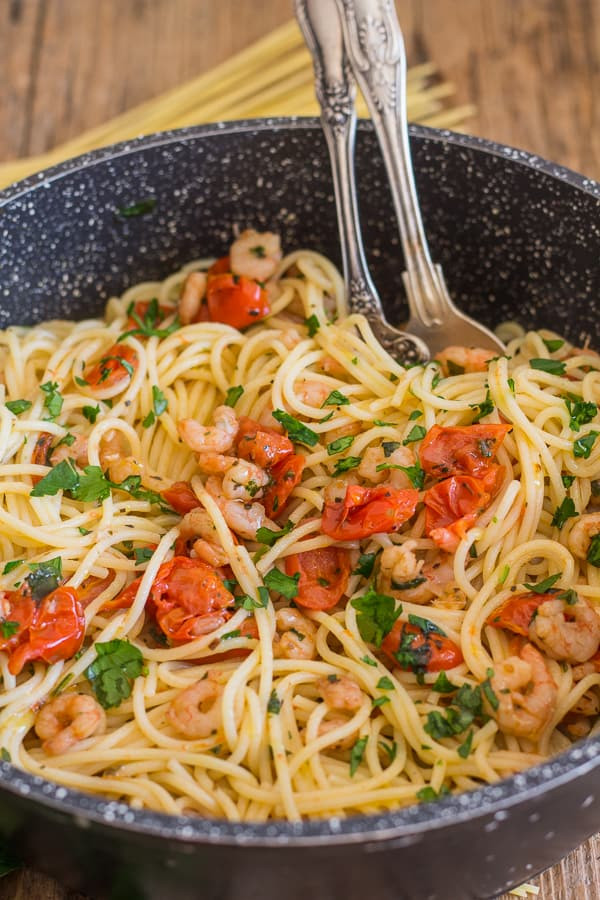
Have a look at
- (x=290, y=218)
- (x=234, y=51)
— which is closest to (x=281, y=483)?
(x=290, y=218)

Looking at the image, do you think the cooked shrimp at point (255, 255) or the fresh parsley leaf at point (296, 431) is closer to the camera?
the fresh parsley leaf at point (296, 431)

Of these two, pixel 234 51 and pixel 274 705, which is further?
pixel 234 51

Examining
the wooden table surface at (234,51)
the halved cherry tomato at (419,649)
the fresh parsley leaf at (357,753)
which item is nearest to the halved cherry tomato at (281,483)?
the halved cherry tomato at (419,649)

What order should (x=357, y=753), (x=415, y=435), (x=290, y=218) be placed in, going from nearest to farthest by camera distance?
(x=357, y=753)
(x=415, y=435)
(x=290, y=218)

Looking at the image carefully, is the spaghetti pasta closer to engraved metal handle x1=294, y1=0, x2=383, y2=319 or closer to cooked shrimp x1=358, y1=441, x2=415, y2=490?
cooked shrimp x1=358, y1=441, x2=415, y2=490

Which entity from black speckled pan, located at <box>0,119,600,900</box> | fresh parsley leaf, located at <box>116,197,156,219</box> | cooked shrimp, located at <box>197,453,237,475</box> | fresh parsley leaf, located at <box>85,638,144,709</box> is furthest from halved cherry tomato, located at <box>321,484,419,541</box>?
fresh parsley leaf, located at <box>116,197,156,219</box>

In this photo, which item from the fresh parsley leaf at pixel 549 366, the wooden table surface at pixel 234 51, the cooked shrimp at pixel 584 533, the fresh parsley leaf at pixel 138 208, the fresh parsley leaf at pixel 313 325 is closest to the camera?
the cooked shrimp at pixel 584 533

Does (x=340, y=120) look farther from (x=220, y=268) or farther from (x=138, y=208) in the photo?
(x=138, y=208)

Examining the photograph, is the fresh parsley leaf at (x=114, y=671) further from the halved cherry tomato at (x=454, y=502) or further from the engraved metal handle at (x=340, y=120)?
the engraved metal handle at (x=340, y=120)
